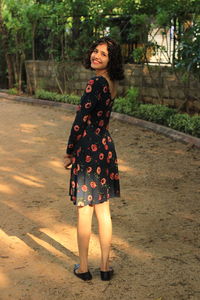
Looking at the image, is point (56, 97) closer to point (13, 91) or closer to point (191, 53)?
point (13, 91)

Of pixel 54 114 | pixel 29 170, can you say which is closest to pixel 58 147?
pixel 29 170

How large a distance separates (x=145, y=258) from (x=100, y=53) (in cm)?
160

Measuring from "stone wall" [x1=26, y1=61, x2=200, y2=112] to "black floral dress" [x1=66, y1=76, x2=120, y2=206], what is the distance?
6.45m

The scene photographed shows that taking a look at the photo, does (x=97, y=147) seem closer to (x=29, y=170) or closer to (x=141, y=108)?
(x=29, y=170)

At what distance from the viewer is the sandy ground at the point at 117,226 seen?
3508 mm

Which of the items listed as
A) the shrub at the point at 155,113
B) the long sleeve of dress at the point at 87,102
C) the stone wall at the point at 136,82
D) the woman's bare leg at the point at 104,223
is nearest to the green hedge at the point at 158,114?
the shrub at the point at 155,113

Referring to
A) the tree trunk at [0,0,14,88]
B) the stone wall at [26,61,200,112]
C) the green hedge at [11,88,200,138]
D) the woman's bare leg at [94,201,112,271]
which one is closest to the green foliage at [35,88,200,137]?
the green hedge at [11,88,200,138]

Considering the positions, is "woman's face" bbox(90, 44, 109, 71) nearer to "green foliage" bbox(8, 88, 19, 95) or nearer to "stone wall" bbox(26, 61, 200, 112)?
"stone wall" bbox(26, 61, 200, 112)

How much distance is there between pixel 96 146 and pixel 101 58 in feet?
1.89

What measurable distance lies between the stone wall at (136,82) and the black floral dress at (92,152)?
6.45m

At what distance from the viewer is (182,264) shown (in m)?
3.83

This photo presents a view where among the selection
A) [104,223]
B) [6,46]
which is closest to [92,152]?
[104,223]

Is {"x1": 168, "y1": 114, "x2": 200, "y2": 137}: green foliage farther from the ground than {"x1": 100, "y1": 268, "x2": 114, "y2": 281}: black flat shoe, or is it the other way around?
{"x1": 168, "y1": 114, "x2": 200, "y2": 137}: green foliage

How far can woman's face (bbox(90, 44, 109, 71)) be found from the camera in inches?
133
